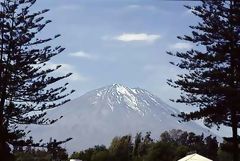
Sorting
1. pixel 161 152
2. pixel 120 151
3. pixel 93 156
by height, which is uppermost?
pixel 120 151

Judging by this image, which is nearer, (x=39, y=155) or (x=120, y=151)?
(x=120, y=151)

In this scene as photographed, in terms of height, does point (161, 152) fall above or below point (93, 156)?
above

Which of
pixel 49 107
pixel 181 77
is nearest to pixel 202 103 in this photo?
pixel 181 77

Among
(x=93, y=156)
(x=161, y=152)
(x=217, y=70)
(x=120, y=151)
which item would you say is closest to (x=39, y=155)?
(x=120, y=151)

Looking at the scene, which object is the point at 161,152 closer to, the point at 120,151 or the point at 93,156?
the point at 120,151

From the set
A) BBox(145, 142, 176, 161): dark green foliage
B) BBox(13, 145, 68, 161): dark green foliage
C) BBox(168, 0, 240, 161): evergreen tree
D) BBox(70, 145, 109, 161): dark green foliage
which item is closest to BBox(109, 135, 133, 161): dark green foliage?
BBox(70, 145, 109, 161): dark green foliage

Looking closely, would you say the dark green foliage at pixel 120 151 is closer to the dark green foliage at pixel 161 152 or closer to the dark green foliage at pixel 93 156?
the dark green foliage at pixel 93 156

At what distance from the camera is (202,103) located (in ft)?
72.8

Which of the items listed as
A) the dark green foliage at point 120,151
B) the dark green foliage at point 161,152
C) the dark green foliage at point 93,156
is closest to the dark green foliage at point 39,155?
the dark green foliage at point 93,156

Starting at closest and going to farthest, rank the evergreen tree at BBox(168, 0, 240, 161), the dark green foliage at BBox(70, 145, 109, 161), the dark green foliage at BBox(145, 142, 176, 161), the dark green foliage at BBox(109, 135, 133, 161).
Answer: the evergreen tree at BBox(168, 0, 240, 161), the dark green foliage at BBox(70, 145, 109, 161), the dark green foliage at BBox(145, 142, 176, 161), the dark green foliage at BBox(109, 135, 133, 161)

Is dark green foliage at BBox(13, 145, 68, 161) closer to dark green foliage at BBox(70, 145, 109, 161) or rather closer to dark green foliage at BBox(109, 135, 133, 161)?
dark green foliage at BBox(70, 145, 109, 161)

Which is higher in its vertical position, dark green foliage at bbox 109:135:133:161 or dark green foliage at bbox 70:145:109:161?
dark green foliage at bbox 109:135:133:161

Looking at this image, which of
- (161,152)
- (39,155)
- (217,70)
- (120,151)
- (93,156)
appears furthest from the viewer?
(39,155)

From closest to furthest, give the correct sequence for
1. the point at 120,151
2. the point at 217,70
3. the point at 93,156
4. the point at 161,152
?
1. the point at 217,70
2. the point at 93,156
3. the point at 161,152
4. the point at 120,151
